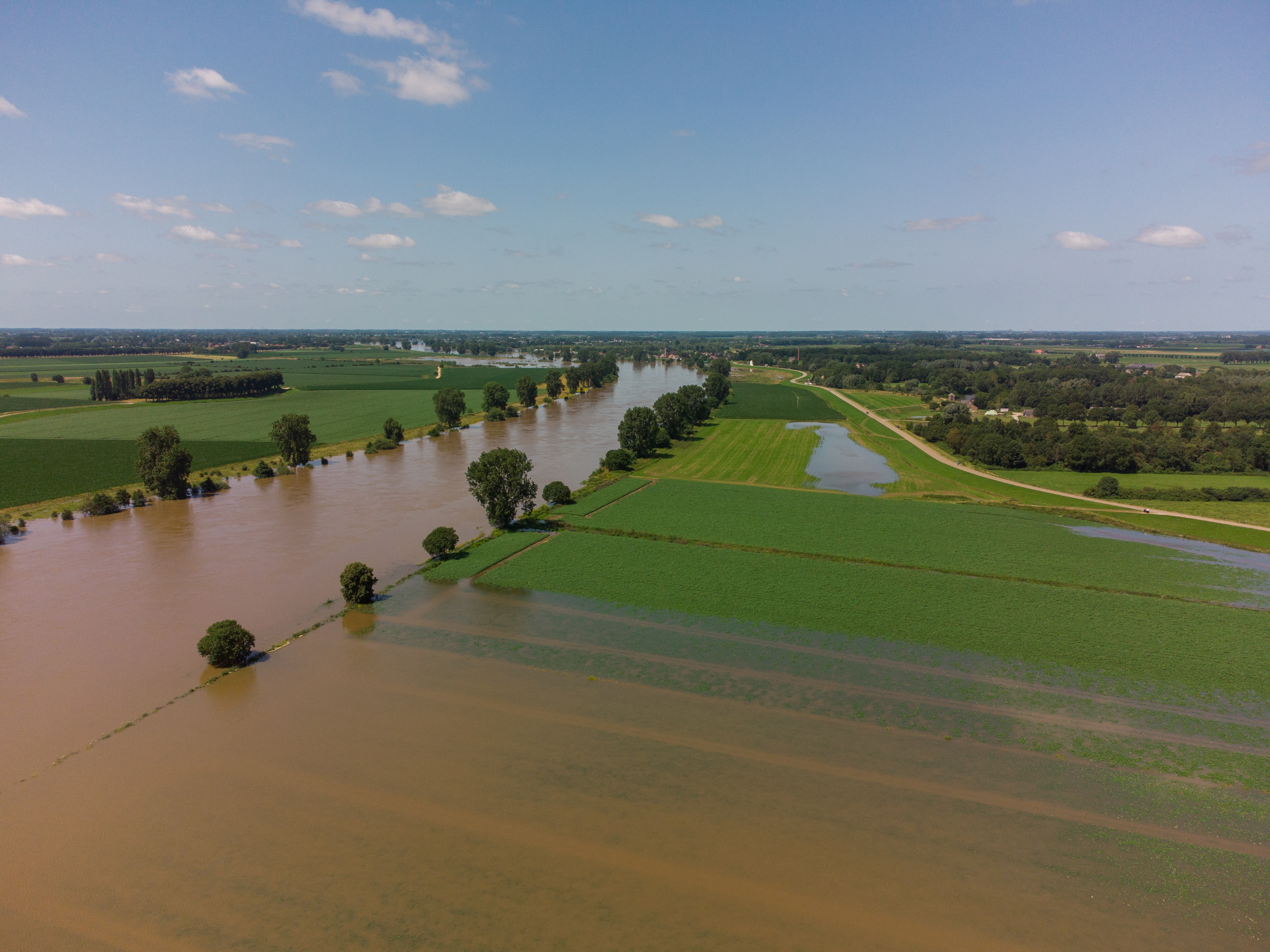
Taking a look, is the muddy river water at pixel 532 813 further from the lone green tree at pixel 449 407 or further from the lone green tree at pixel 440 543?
the lone green tree at pixel 449 407

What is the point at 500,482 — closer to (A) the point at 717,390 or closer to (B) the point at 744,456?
(B) the point at 744,456

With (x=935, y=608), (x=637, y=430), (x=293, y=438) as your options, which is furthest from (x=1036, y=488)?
(x=293, y=438)

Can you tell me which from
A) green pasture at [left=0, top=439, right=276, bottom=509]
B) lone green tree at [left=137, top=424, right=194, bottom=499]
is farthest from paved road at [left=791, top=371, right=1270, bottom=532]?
green pasture at [left=0, top=439, right=276, bottom=509]

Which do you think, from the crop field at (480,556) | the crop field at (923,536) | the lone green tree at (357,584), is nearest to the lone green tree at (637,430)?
the crop field at (923,536)

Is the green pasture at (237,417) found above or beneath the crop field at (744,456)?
above

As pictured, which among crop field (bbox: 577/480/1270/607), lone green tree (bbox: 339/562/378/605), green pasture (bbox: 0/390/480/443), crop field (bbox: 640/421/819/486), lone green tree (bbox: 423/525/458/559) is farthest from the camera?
green pasture (bbox: 0/390/480/443)

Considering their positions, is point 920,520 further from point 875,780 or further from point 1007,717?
point 875,780

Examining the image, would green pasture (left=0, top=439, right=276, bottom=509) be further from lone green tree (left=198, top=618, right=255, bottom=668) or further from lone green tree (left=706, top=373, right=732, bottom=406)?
lone green tree (left=706, top=373, right=732, bottom=406)
